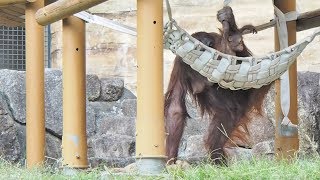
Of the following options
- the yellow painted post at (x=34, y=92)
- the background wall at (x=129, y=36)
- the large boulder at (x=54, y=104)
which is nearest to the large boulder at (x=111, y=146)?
the large boulder at (x=54, y=104)

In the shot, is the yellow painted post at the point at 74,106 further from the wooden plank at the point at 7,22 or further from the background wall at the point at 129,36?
the background wall at the point at 129,36

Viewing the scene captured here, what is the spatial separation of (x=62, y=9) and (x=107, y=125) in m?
3.31

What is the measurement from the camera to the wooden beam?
10.3 feet

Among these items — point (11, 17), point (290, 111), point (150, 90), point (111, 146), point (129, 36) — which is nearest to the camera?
point (150, 90)

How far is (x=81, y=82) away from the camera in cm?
369

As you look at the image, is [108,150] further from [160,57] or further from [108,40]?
[160,57]

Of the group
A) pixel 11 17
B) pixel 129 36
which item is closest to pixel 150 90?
pixel 11 17

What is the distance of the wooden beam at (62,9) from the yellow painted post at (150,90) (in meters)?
0.22

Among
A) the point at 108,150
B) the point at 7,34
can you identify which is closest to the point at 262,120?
the point at 108,150

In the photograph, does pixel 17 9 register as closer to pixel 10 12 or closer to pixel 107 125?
pixel 10 12

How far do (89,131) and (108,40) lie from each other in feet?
5.16

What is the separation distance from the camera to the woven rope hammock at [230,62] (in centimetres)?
367

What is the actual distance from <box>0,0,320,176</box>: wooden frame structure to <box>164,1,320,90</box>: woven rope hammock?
1.42ft

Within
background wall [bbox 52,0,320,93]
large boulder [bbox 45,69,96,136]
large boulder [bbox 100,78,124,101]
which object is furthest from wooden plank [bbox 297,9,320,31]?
background wall [bbox 52,0,320,93]
